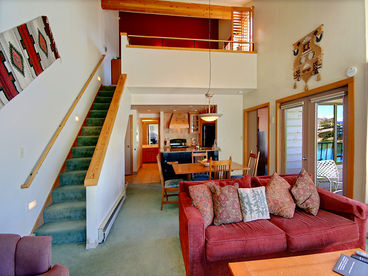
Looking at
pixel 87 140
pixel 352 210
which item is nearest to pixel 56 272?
pixel 352 210

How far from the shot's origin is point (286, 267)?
1295 millimetres

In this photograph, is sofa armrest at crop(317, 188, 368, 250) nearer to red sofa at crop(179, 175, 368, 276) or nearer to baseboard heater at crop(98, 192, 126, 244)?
red sofa at crop(179, 175, 368, 276)

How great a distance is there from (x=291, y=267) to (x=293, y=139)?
3036 mm

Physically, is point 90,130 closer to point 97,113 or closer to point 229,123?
point 97,113

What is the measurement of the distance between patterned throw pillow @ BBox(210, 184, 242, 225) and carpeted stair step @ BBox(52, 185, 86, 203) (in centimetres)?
215

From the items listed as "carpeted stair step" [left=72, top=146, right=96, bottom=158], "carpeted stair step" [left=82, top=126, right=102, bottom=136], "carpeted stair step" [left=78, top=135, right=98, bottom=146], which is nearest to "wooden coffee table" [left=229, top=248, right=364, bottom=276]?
"carpeted stair step" [left=72, top=146, right=96, bottom=158]

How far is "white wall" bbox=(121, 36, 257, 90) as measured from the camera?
452cm

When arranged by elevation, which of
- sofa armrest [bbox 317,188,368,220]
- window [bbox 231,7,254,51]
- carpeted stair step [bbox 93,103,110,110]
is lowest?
sofa armrest [bbox 317,188,368,220]

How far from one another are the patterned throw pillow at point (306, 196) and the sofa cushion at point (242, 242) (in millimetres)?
→ 597

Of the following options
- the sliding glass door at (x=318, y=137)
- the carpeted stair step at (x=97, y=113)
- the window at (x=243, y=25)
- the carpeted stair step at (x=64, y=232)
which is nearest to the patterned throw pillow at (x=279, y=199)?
the sliding glass door at (x=318, y=137)

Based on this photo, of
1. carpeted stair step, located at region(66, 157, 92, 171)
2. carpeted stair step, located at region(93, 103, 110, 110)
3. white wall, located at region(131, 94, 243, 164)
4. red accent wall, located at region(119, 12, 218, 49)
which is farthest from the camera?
red accent wall, located at region(119, 12, 218, 49)

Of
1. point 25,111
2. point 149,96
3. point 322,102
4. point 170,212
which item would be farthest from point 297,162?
point 25,111

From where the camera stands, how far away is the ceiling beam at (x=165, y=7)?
532 centimetres

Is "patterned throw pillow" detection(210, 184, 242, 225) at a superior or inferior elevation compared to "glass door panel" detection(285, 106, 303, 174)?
inferior
